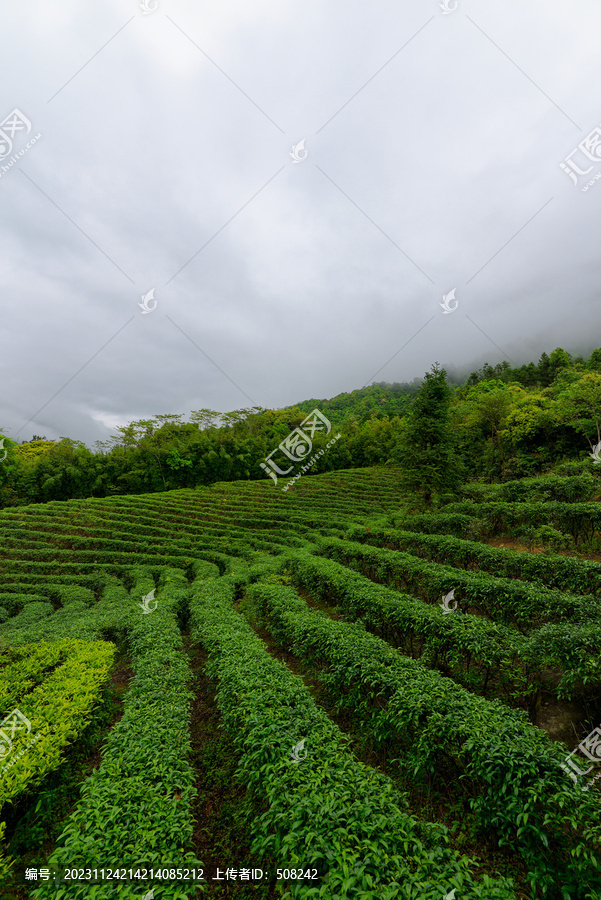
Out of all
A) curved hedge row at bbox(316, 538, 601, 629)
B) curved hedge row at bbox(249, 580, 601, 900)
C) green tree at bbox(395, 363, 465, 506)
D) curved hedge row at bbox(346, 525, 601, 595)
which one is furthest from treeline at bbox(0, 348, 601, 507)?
curved hedge row at bbox(249, 580, 601, 900)

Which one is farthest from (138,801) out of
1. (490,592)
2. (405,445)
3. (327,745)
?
(405,445)

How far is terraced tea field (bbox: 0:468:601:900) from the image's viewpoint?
120 inches

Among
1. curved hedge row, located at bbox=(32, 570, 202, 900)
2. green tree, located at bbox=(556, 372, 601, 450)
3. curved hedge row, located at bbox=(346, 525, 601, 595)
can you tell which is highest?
green tree, located at bbox=(556, 372, 601, 450)

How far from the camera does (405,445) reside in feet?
69.1

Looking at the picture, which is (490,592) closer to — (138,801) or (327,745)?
(327,745)

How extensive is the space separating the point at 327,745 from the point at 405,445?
18.4 metres

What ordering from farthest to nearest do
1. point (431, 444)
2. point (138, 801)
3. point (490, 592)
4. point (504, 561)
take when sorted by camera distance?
point (431, 444) < point (504, 561) < point (490, 592) < point (138, 801)

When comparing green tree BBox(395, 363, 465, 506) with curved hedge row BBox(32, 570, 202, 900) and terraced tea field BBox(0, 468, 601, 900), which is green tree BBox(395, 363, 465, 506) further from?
curved hedge row BBox(32, 570, 202, 900)

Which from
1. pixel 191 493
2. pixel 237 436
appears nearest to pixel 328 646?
pixel 191 493

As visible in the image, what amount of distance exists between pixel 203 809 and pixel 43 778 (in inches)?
88.1

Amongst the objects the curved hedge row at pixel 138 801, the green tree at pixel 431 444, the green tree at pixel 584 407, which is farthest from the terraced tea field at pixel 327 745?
the green tree at pixel 584 407

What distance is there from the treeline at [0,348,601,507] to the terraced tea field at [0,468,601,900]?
994 cm

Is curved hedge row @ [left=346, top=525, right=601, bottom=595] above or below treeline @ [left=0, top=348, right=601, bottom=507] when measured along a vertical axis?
below

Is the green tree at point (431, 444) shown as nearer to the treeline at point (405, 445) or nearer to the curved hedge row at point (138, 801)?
the treeline at point (405, 445)
